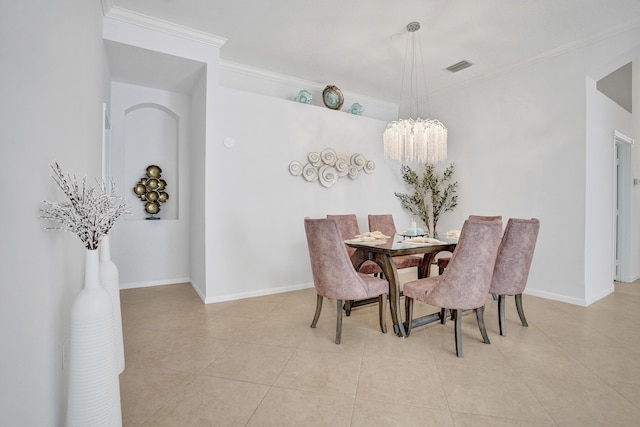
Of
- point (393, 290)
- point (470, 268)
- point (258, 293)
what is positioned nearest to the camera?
point (470, 268)

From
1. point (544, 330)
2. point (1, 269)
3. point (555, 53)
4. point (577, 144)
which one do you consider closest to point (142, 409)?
point (1, 269)

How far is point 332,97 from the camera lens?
459 cm

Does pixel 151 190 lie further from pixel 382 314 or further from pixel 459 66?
pixel 459 66

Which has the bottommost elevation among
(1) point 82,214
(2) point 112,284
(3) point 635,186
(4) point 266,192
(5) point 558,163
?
(2) point 112,284

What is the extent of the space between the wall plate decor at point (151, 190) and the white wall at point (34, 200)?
2672 mm

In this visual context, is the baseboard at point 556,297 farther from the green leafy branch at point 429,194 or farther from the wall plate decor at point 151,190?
the wall plate decor at point 151,190

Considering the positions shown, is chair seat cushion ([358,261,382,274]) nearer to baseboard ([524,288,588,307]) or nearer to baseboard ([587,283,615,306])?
baseboard ([524,288,588,307])

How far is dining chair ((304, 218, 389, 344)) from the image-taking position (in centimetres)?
254

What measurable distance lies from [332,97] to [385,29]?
1.38 meters

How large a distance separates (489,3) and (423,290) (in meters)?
2.65

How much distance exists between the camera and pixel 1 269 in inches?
39.4

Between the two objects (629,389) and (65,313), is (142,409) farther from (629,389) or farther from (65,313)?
(629,389)

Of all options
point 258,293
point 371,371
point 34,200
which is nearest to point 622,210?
point 371,371

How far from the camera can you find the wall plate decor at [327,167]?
422cm
